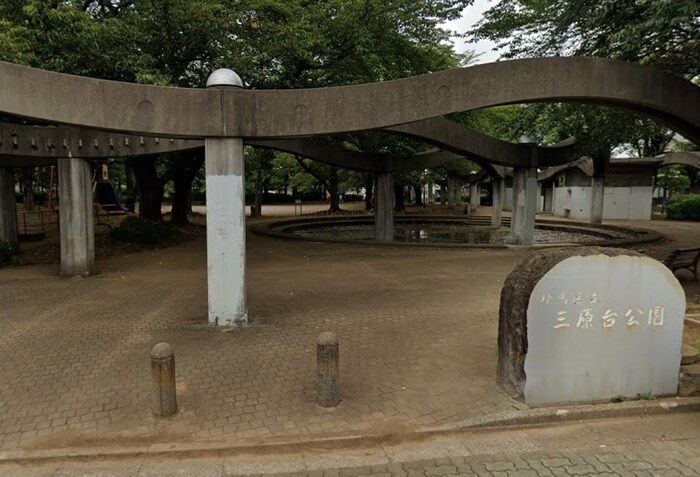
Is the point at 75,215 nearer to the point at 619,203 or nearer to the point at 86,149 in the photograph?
the point at 86,149

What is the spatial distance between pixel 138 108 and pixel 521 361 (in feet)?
20.1

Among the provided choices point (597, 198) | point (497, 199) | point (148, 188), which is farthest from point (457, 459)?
point (597, 198)

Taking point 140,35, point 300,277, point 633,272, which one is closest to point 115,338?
point 300,277

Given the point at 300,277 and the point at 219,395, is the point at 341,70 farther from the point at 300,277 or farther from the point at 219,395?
the point at 219,395

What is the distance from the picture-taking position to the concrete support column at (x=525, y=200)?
1661 centimetres

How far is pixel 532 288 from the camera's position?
470 centimetres

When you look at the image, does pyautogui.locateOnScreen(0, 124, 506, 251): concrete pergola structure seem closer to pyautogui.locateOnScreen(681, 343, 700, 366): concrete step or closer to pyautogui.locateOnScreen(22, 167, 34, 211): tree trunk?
pyautogui.locateOnScreen(681, 343, 700, 366): concrete step

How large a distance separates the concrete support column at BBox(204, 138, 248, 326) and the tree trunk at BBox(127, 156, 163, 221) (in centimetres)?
1463

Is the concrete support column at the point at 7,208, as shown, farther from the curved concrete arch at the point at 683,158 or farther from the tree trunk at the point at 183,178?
the curved concrete arch at the point at 683,158

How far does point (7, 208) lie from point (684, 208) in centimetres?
3336

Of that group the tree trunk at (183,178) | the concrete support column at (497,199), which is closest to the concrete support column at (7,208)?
the tree trunk at (183,178)

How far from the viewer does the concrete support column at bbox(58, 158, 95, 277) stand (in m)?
10.9

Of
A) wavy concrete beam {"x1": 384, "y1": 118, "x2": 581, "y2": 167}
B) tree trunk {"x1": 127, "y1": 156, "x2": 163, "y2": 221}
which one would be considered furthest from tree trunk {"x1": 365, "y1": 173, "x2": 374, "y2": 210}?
wavy concrete beam {"x1": 384, "y1": 118, "x2": 581, "y2": 167}

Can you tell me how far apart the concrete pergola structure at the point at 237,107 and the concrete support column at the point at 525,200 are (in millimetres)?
8723
